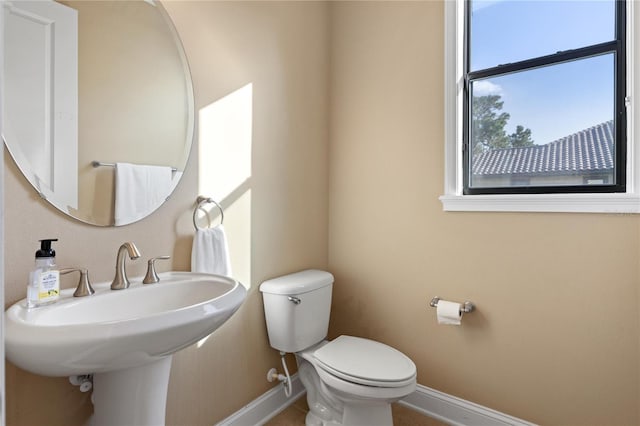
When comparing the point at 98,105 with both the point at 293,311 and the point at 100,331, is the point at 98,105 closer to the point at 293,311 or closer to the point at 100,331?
the point at 100,331

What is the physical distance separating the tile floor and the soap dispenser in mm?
1245

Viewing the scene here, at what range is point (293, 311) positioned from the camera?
5.54 feet

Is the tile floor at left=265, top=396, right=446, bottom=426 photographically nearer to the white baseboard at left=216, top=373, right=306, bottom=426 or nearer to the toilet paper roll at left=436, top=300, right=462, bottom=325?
the white baseboard at left=216, top=373, right=306, bottom=426

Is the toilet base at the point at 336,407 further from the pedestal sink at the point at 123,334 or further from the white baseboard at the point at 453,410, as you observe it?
the pedestal sink at the point at 123,334

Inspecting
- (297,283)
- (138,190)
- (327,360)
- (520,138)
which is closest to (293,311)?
(297,283)

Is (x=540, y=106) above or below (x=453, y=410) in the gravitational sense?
above

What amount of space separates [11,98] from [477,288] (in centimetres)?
195

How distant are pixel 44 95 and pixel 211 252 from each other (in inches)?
29.8

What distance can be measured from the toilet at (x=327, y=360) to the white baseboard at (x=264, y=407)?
19 centimetres

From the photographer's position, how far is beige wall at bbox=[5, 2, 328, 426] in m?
1.05

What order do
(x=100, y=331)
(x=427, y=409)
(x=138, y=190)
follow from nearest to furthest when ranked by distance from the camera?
(x=100, y=331)
(x=138, y=190)
(x=427, y=409)

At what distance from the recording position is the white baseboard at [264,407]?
5.35 feet

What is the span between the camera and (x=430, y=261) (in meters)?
1.85

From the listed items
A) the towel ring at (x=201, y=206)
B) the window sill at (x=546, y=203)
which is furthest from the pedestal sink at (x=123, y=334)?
the window sill at (x=546, y=203)
